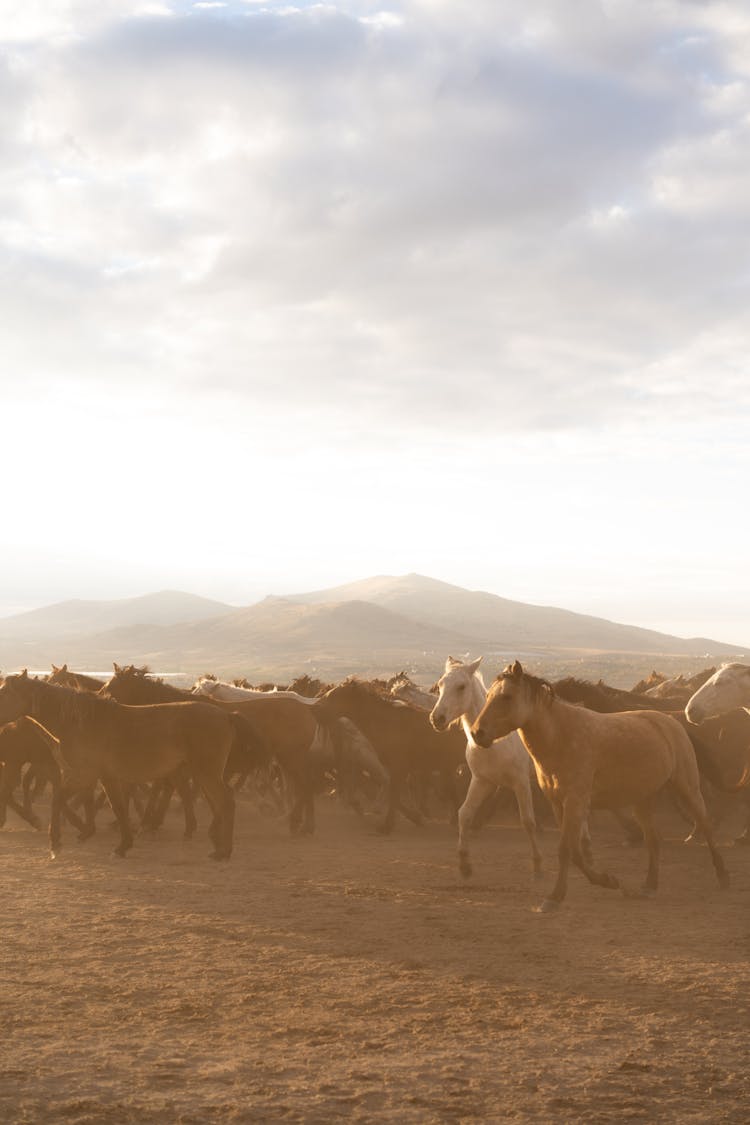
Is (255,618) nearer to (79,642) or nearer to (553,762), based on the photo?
(79,642)

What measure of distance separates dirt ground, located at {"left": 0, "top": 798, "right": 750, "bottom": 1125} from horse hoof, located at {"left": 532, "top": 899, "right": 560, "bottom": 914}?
105 millimetres

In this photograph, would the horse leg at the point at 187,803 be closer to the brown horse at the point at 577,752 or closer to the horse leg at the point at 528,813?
the horse leg at the point at 528,813

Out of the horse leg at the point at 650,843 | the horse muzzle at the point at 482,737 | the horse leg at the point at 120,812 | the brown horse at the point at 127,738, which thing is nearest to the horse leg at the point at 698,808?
the horse leg at the point at 650,843

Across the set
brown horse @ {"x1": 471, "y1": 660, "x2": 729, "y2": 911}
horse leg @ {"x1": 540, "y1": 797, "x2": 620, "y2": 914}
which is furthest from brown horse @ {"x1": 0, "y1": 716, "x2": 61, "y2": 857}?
horse leg @ {"x1": 540, "y1": 797, "x2": 620, "y2": 914}

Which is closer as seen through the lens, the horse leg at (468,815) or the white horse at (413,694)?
the horse leg at (468,815)

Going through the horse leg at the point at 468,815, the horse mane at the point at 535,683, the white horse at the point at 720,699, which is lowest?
the horse leg at the point at 468,815

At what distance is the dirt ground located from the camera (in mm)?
4781

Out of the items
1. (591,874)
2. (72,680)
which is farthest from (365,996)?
(72,680)

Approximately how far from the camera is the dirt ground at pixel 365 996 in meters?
4.78

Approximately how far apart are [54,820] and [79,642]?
148 meters

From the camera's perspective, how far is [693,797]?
1020 cm

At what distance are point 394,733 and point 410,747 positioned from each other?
1.08ft

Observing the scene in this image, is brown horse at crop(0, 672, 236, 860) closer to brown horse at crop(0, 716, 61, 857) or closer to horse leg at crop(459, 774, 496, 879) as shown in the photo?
brown horse at crop(0, 716, 61, 857)

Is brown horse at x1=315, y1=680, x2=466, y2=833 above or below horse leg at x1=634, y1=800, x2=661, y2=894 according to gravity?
above
